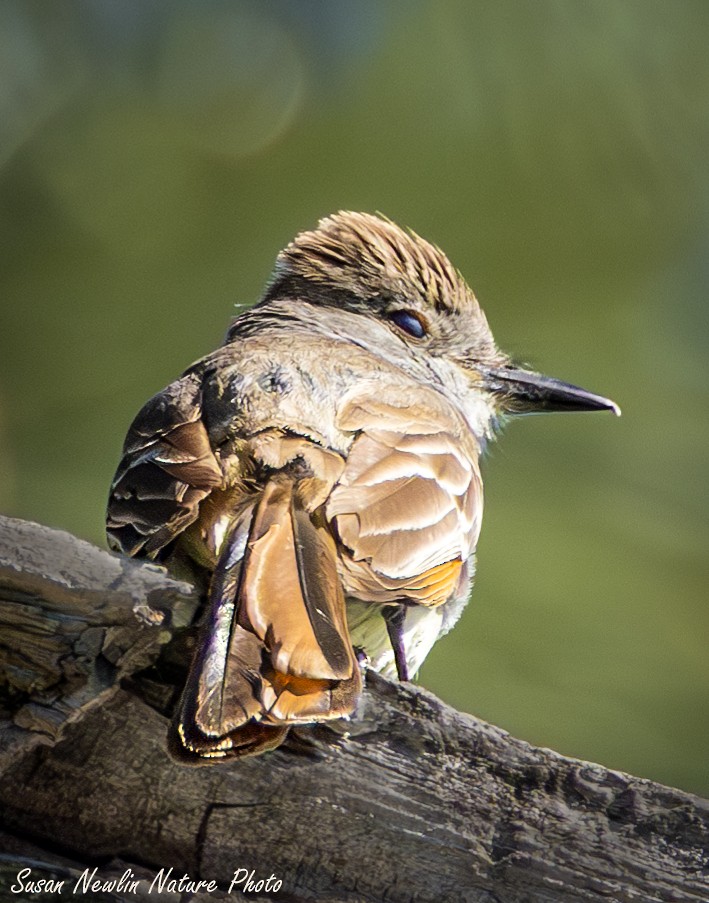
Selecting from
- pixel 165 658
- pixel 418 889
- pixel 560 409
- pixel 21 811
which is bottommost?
A: pixel 21 811

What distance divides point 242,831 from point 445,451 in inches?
52.9

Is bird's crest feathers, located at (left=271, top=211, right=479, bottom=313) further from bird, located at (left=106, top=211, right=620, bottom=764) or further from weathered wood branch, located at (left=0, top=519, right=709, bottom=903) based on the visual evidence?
weathered wood branch, located at (left=0, top=519, right=709, bottom=903)

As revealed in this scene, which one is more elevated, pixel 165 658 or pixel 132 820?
pixel 165 658

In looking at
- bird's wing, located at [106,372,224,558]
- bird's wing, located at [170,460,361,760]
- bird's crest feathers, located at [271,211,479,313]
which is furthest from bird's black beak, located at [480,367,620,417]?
bird's wing, located at [170,460,361,760]

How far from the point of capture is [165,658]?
210 cm

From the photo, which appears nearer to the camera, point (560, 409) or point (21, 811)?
point (21, 811)

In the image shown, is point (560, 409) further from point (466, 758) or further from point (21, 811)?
point (21, 811)

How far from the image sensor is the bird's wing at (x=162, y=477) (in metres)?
2.62

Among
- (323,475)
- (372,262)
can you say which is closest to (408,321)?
(372,262)

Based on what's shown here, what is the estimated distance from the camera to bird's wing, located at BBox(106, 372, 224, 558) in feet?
8.61

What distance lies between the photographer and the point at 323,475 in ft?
8.74

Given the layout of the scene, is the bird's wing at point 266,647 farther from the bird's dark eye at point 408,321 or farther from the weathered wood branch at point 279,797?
the bird's dark eye at point 408,321

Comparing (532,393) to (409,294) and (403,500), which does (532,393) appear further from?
(403,500)

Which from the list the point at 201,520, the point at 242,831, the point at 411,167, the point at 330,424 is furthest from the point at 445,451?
the point at 242,831
